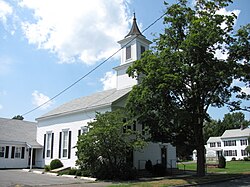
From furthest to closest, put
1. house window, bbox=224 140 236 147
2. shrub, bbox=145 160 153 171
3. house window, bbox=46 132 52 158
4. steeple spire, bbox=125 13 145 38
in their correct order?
1. house window, bbox=224 140 236 147
2. house window, bbox=46 132 52 158
3. steeple spire, bbox=125 13 145 38
4. shrub, bbox=145 160 153 171

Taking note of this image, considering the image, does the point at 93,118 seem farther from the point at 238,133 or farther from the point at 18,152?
the point at 238,133

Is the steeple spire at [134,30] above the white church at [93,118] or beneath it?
above

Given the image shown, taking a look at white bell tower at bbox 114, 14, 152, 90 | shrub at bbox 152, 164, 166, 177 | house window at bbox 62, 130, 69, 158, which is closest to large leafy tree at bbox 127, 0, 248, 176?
shrub at bbox 152, 164, 166, 177

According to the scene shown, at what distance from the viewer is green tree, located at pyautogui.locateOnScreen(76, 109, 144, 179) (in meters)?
23.4

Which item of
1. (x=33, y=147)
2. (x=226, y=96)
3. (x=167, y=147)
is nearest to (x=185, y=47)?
(x=226, y=96)

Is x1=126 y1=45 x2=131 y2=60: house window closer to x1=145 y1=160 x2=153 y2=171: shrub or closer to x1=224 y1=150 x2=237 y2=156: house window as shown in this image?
x1=145 y1=160 x2=153 y2=171: shrub

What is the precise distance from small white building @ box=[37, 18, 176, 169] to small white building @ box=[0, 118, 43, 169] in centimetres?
177

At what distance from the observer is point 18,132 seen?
3994cm

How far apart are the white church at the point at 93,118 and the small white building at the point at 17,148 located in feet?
2.68

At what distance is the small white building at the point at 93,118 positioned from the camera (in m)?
29.8

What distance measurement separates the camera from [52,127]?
36031mm

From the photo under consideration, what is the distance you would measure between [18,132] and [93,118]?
15403 mm

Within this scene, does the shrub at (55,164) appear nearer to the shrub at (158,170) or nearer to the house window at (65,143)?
the house window at (65,143)

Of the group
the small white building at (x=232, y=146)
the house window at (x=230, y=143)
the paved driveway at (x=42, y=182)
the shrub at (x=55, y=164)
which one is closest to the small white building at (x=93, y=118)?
the shrub at (x=55, y=164)
